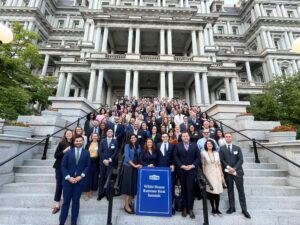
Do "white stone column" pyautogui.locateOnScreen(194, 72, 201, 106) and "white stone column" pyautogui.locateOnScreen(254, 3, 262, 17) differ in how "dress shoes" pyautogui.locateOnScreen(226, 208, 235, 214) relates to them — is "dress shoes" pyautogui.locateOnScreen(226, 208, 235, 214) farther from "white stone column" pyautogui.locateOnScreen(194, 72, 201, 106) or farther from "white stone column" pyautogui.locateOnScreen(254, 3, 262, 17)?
"white stone column" pyautogui.locateOnScreen(254, 3, 262, 17)

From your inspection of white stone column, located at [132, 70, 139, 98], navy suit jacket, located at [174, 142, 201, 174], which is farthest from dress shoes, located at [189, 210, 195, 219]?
white stone column, located at [132, 70, 139, 98]

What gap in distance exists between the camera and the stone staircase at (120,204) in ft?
14.3

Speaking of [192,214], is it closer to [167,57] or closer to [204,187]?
[204,187]

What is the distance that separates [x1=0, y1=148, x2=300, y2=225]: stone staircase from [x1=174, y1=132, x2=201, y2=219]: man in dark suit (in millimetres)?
360

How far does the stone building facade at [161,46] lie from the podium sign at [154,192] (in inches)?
679

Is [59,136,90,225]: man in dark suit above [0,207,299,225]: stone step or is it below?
above

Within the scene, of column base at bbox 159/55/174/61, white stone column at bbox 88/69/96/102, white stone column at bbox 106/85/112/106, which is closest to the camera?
white stone column at bbox 88/69/96/102

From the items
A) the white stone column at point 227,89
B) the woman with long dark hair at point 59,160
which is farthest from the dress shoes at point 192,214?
the white stone column at point 227,89

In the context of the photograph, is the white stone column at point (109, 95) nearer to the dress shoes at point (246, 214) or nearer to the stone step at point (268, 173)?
the stone step at point (268, 173)

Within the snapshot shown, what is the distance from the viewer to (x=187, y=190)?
Answer: 4562 mm

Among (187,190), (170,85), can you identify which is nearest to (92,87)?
(170,85)

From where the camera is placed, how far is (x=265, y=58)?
36781mm

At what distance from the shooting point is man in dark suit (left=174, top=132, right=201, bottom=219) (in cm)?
454

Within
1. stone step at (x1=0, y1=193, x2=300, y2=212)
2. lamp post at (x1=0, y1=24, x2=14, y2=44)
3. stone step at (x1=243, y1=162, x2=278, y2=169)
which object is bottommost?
stone step at (x1=0, y1=193, x2=300, y2=212)
